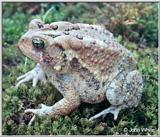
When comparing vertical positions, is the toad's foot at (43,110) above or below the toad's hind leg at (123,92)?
below

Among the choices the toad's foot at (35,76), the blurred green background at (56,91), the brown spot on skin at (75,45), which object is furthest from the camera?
the toad's foot at (35,76)

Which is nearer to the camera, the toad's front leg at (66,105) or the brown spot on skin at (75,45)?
the brown spot on skin at (75,45)

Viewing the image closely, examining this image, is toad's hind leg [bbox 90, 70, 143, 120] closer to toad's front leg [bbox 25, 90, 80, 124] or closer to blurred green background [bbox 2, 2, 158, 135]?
blurred green background [bbox 2, 2, 158, 135]

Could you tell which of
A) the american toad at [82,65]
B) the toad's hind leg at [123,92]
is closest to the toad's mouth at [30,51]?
the american toad at [82,65]

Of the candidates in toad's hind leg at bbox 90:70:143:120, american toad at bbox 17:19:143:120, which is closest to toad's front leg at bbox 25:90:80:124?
american toad at bbox 17:19:143:120

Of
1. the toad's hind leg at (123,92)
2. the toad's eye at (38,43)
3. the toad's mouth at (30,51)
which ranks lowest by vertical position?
the toad's hind leg at (123,92)

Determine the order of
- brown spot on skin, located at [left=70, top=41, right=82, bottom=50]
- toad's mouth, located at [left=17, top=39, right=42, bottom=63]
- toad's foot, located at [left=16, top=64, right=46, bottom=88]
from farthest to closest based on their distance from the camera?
toad's foot, located at [left=16, top=64, right=46, bottom=88] → toad's mouth, located at [left=17, top=39, right=42, bottom=63] → brown spot on skin, located at [left=70, top=41, right=82, bottom=50]

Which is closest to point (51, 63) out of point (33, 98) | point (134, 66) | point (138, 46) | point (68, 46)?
point (68, 46)

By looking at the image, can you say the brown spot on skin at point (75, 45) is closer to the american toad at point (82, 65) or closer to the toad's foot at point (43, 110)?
the american toad at point (82, 65)
